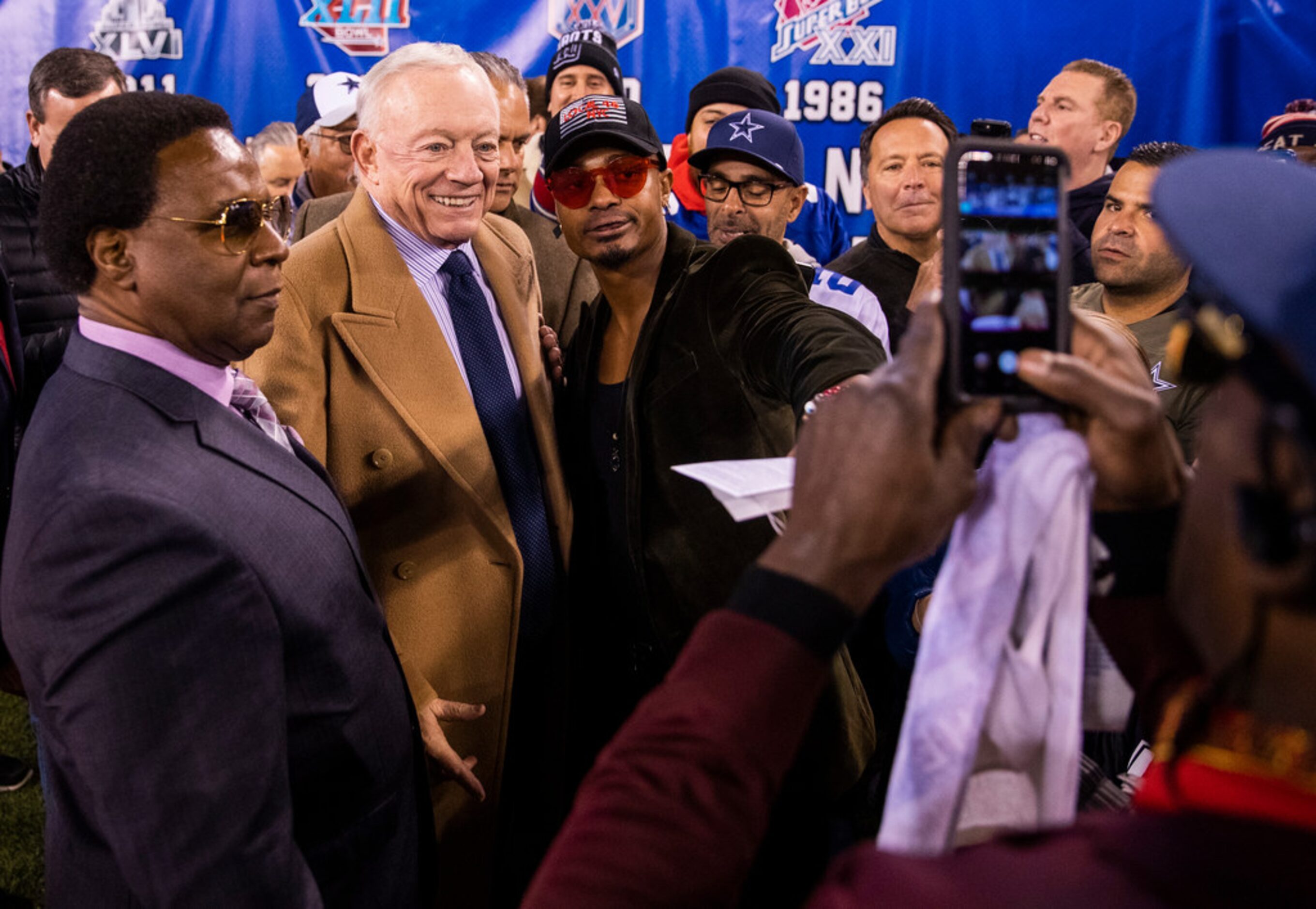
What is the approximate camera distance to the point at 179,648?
1324mm

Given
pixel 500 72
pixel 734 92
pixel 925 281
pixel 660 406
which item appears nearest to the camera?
pixel 660 406

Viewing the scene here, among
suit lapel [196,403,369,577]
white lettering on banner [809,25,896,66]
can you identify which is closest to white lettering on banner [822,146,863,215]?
white lettering on banner [809,25,896,66]

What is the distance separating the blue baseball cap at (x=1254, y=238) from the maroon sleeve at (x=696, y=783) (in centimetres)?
41

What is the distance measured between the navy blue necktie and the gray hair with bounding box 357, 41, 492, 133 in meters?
0.45

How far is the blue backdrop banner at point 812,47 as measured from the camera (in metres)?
5.71

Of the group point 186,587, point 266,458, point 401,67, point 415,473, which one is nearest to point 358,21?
point 401,67

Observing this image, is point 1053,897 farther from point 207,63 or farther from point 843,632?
point 207,63

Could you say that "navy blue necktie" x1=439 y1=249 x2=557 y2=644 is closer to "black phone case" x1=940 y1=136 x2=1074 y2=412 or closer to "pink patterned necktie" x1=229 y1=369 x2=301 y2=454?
"pink patterned necktie" x1=229 y1=369 x2=301 y2=454

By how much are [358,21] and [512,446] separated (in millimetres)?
4763

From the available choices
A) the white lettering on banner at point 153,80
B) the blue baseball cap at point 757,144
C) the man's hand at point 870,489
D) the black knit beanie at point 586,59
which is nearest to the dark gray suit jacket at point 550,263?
the blue baseball cap at point 757,144

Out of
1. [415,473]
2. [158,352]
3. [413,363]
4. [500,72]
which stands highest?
[500,72]

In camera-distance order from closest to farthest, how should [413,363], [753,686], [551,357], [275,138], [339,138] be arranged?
[753,686]
[413,363]
[551,357]
[339,138]
[275,138]

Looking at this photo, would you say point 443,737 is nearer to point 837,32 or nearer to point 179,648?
point 179,648

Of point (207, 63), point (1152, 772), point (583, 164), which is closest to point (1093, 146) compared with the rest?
point (583, 164)
